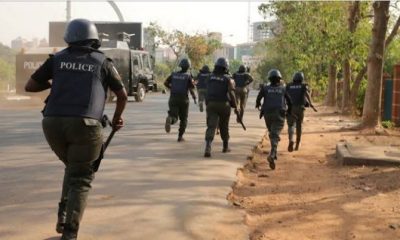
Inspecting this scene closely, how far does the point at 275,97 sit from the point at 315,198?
2.50 metres

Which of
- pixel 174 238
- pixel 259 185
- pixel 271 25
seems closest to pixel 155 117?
pixel 259 185

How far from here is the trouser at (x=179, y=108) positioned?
36.6 ft

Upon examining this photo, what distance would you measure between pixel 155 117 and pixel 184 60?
6579 millimetres

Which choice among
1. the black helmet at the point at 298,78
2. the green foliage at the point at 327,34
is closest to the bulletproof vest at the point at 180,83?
the black helmet at the point at 298,78

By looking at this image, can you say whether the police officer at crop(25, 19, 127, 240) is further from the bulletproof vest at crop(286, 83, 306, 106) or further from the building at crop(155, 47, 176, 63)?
the building at crop(155, 47, 176, 63)

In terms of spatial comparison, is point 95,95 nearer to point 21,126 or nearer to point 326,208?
point 326,208

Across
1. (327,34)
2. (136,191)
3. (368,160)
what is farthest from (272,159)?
(327,34)

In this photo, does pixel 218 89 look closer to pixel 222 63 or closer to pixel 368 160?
pixel 222 63

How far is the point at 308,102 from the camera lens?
10984 mm

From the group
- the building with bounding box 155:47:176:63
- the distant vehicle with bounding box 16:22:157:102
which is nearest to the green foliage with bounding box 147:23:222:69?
the building with bounding box 155:47:176:63

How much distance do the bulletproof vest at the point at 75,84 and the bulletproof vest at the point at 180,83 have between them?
6980 mm

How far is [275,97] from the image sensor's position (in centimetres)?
888

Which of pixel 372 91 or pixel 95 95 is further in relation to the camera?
pixel 372 91

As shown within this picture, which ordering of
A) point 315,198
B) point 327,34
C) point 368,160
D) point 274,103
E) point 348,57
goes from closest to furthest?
point 315,198 < point 274,103 < point 368,160 < point 348,57 < point 327,34
